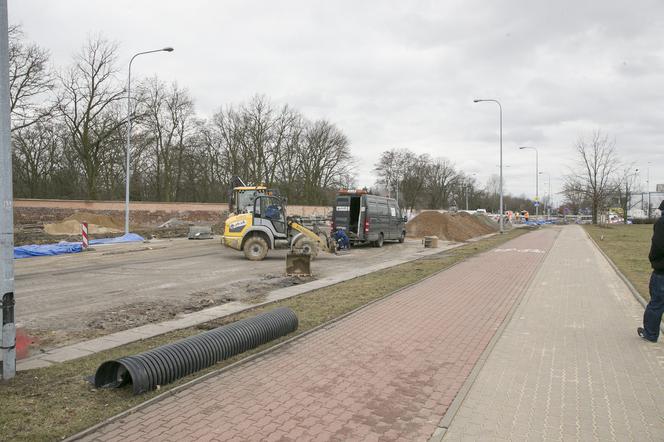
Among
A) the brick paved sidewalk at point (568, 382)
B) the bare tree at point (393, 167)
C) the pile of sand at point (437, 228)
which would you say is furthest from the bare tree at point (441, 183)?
the brick paved sidewalk at point (568, 382)

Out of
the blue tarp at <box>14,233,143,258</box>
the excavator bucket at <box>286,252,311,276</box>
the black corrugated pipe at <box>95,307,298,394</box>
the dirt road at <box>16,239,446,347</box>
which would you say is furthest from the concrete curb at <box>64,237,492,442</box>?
the blue tarp at <box>14,233,143,258</box>

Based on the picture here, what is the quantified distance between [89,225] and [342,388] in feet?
111

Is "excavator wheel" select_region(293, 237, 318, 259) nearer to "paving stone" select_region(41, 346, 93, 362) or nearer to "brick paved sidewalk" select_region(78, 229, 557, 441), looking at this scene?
"brick paved sidewalk" select_region(78, 229, 557, 441)

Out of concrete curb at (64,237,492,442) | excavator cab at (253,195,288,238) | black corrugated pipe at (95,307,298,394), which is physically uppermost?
excavator cab at (253,195,288,238)

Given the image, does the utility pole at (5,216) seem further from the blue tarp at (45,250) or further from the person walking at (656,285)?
the blue tarp at (45,250)

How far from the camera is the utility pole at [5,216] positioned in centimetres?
472

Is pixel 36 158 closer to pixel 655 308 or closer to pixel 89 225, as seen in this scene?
pixel 89 225

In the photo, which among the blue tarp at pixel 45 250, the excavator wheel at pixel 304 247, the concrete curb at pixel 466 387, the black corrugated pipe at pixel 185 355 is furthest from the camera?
the blue tarp at pixel 45 250

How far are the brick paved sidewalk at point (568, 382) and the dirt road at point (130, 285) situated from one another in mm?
5458

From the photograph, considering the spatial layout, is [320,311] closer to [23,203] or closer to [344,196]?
[344,196]

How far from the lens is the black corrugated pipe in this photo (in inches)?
183

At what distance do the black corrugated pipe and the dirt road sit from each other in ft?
7.70

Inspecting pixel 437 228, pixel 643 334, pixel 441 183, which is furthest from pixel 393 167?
pixel 643 334

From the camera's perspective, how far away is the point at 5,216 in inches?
188
